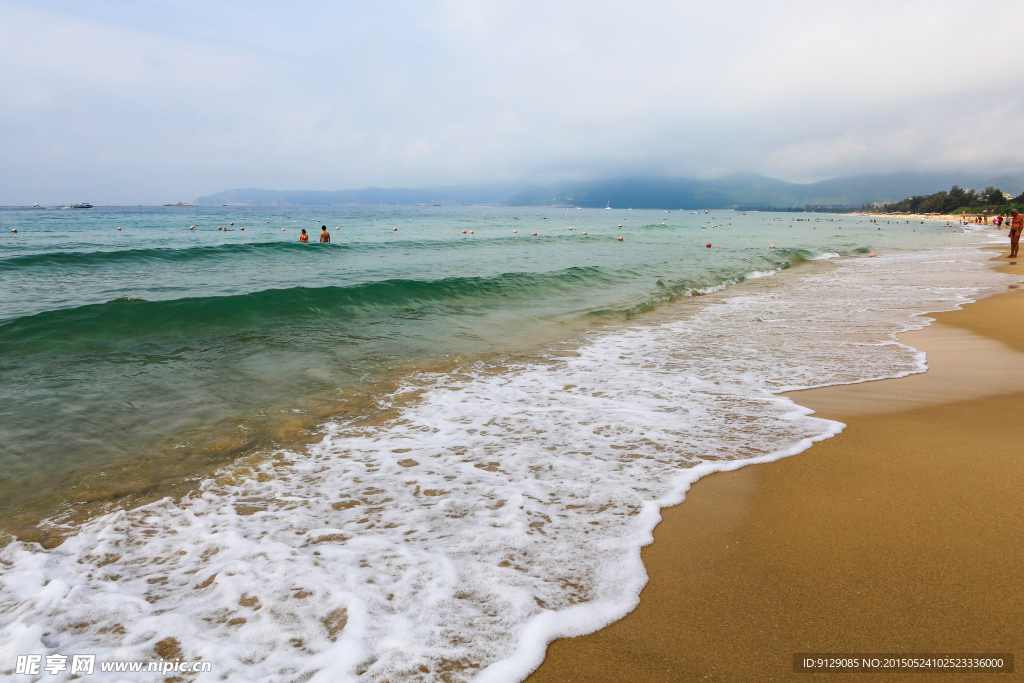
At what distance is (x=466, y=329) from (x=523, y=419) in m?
5.40

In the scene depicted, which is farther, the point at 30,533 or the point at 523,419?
the point at 523,419

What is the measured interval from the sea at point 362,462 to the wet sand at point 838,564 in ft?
0.76

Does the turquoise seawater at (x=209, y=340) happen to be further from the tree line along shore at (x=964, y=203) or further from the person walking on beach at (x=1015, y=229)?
the tree line along shore at (x=964, y=203)

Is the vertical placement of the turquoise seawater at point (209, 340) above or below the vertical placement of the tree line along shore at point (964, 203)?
below

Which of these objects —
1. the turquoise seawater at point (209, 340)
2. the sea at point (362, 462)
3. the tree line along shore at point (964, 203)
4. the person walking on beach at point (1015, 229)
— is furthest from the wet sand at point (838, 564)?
the tree line along shore at point (964, 203)

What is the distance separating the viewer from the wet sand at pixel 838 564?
2.38 meters

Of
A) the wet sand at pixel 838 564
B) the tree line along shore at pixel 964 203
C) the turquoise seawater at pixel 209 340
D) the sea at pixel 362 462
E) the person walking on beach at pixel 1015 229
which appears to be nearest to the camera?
the wet sand at pixel 838 564

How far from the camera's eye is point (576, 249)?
3397 centimetres

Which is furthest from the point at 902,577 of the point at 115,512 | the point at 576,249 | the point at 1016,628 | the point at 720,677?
the point at 576,249

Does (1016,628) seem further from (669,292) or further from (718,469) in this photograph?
(669,292)

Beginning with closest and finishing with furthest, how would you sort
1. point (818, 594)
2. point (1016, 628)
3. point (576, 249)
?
point (1016, 628) < point (818, 594) < point (576, 249)

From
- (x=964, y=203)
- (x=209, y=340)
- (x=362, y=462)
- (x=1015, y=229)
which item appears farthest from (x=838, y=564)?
(x=964, y=203)

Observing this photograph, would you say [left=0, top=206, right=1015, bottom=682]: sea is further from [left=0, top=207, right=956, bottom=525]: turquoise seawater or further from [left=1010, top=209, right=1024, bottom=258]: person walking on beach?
[left=1010, top=209, right=1024, bottom=258]: person walking on beach

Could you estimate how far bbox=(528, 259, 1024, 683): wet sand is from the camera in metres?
2.38
